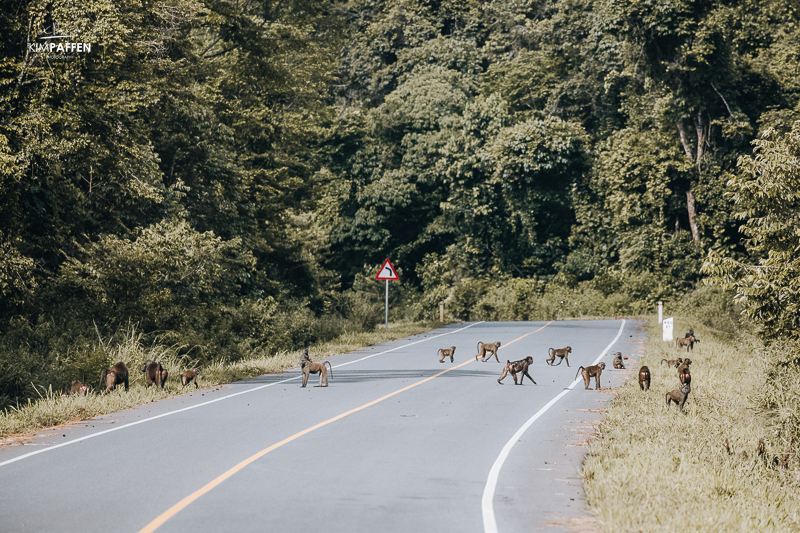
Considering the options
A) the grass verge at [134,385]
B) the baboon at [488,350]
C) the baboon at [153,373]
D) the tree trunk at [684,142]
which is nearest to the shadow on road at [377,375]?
the grass verge at [134,385]

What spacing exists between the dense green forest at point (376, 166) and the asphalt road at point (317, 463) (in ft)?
16.1

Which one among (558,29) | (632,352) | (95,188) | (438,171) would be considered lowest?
(632,352)

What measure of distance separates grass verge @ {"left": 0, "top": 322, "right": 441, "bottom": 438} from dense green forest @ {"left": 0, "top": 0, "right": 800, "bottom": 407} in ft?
3.45

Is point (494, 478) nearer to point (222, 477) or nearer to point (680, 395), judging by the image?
point (222, 477)

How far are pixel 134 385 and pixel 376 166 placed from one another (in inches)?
1638

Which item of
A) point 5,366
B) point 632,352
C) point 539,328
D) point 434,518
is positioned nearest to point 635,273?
point 539,328

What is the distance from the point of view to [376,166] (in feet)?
187

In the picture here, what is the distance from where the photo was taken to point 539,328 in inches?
1384

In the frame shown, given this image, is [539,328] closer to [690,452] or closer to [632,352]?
[632,352]

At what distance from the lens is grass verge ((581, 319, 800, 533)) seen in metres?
7.40

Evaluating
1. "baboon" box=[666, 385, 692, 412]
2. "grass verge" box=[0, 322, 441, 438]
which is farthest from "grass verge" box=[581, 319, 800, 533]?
"grass verge" box=[0, 322, 441, 438]

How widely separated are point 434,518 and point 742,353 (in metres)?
18.0

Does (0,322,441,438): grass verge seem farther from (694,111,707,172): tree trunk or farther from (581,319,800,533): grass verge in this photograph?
(694,111,707,172): tree trunk

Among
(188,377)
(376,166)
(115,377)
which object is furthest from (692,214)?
(115,377)
